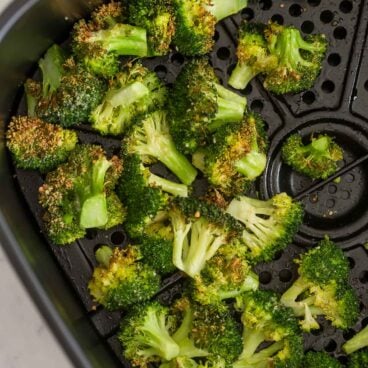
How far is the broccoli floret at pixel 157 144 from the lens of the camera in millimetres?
1506

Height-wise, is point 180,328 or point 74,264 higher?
point 74,264

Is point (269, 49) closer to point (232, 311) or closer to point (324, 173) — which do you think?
point (324, 173)

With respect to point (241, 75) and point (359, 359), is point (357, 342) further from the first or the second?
point (241, 75)

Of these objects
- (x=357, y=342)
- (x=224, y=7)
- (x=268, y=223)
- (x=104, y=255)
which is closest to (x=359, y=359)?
(x=357, y=342)

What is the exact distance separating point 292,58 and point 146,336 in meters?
0.61

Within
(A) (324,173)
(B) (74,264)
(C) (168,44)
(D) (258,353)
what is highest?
(C) (168,44)

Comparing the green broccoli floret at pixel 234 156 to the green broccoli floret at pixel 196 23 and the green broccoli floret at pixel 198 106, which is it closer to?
the green broccoli floret at pixel 198 106

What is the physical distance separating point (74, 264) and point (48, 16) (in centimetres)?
49

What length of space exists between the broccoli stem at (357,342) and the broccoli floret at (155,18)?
2.26ft

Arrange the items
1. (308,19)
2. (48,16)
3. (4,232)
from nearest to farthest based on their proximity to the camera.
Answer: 1. (4,232)
2. (48,16)
3. (308,19)

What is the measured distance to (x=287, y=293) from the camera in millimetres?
1544

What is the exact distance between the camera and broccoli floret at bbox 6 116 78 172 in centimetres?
149

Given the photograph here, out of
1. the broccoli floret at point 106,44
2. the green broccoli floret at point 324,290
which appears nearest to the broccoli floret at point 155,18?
the broccoli floret at point 106,44

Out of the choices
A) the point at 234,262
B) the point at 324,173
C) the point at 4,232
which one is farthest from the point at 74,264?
the point at 324,173
